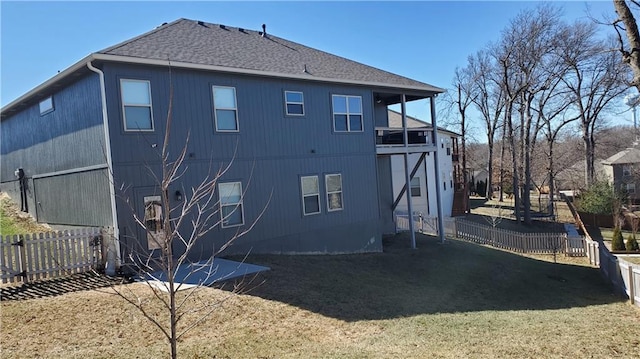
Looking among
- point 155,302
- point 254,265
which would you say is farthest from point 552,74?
point 155,302

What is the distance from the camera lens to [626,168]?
42812 mm

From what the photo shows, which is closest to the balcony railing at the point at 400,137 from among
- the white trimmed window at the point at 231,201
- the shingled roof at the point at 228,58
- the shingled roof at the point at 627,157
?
the shingled roof at the point at 228,58

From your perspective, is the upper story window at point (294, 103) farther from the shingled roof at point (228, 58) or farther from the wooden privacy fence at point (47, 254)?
the wooden privacy fence at point (47, 254)

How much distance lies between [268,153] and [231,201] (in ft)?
6.28

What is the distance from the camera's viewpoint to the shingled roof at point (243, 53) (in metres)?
11.1

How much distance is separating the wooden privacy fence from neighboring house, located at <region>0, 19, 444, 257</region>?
0.69 meters

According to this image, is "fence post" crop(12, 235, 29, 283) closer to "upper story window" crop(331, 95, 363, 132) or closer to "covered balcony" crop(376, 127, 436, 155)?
"upper story window" crop(331, 95, 363, 132)

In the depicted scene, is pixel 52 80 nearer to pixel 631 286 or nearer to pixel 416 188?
pixel 631 286

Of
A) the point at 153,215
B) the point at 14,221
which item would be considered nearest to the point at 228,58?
the point at 153,215

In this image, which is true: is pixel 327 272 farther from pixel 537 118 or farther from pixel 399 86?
pixel 537 118

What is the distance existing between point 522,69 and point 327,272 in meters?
24.2

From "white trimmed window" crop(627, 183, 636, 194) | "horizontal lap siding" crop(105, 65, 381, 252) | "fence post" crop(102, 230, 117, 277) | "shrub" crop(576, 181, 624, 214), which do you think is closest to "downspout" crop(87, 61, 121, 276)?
"fence post" crop(102, 230, 117, 277)

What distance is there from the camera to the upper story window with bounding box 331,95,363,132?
A: 1478 centimetres

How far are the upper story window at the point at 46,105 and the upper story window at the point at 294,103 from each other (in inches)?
282
